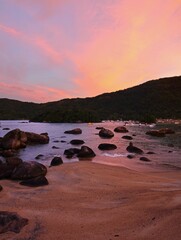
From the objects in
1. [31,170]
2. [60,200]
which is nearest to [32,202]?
[60,200]

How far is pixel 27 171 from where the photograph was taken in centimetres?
1299

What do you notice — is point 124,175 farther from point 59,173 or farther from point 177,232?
point 177,232

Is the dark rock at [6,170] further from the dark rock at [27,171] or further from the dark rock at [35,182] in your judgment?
the dark rock at [35,182]

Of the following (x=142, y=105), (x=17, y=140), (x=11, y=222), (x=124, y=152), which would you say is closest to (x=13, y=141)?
(x=17, y=140)

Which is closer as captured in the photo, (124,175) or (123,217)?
(123,217)

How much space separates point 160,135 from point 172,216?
142 feet

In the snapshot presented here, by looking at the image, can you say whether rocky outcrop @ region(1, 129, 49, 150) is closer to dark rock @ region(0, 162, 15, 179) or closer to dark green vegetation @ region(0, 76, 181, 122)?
dark rock @ region(0, 162, 15, 179)

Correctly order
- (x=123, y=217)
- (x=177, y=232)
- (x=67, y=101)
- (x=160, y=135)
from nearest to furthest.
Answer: (x=177, y=232)
(x=123, y=217)
(x=160, y=135)
(x=67, y=101)

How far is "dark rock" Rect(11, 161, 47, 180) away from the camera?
12.8 m

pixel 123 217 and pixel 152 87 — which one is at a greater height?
pixel 152 87

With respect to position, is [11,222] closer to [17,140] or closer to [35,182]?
[35,182]

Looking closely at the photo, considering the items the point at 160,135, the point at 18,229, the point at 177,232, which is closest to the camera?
the point at 177,232

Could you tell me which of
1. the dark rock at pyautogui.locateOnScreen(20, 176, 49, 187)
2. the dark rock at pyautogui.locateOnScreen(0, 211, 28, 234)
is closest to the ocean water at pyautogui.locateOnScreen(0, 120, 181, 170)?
the dark rock at pyautogui.locateOnScreen(20, 176, 49, 187)

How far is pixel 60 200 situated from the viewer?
9.41 m
